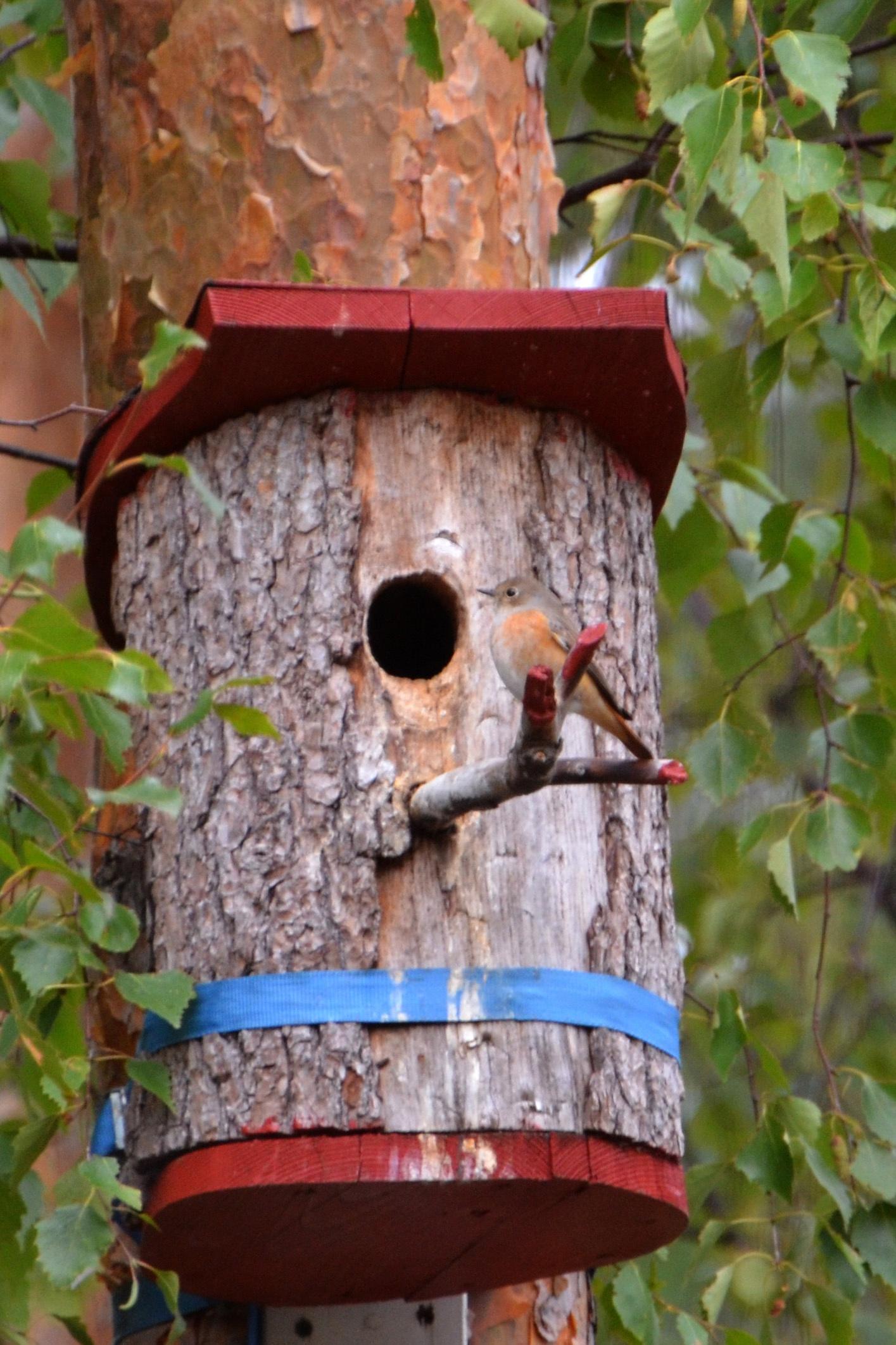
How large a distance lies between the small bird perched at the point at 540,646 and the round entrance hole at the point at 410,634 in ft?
0.73

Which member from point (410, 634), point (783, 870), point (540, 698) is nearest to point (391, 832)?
point (540, 698)

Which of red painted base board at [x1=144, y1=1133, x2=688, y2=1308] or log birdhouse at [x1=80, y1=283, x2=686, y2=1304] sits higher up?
log birdhouse at [x1=80, y1=283, x2=686, y2=1304]

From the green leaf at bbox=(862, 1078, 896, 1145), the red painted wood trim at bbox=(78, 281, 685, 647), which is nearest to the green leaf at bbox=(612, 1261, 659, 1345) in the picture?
the green leaf at bbox=(862, 1078, 896, 1145)

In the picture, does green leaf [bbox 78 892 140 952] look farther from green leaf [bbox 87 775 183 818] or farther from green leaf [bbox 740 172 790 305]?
green leaf [bbox 740 172 790 305]

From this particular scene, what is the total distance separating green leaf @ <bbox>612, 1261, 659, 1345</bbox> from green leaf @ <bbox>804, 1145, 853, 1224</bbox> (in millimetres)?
384

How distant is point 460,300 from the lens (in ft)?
9.46

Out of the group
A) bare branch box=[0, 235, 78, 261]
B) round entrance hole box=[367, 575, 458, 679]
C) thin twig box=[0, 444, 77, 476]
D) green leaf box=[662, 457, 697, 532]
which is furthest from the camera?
green leaf box=[662, 457, 697, 532]

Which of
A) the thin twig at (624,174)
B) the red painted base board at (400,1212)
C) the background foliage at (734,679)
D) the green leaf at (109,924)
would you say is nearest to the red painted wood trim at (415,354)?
the background foliage at (734,679)

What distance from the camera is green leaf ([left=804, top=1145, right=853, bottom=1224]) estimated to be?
3465 mm

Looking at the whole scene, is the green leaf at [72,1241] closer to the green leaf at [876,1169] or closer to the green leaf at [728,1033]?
the green leaf at [728,1033]

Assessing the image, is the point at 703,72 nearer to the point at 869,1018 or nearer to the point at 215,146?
the point at 215,146

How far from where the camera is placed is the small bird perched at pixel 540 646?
2777 millimetres

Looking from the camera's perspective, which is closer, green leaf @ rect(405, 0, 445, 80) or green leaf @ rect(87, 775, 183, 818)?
green leaf @ rect(87, 775, 183, 818)

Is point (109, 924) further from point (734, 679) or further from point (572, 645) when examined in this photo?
point (734, 679)
